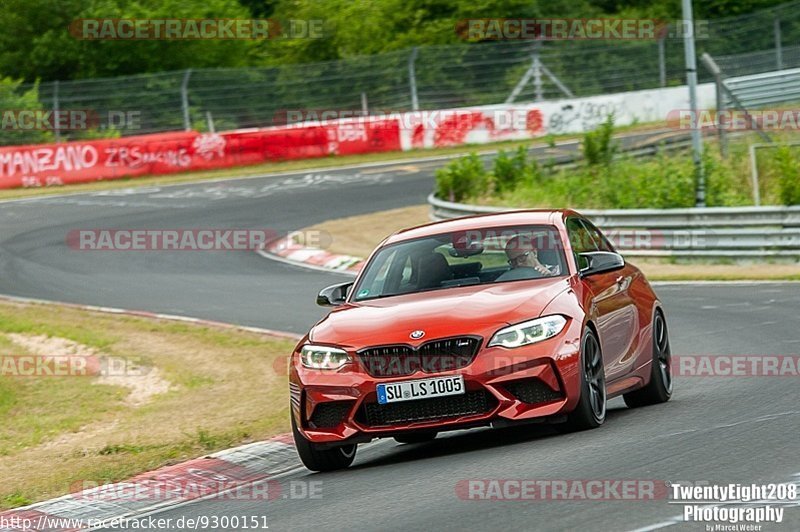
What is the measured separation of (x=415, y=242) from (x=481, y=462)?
2.26 m

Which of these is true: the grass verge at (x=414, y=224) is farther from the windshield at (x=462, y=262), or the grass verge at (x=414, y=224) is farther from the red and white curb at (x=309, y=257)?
the windshield at (x=462, y=262)

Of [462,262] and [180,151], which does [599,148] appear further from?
[462,262]

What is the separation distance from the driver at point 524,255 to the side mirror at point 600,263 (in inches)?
8.3

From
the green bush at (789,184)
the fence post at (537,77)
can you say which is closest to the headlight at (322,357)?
the green bush at (789,184)

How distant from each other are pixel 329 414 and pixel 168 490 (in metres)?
1.15

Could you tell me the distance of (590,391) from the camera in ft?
29.6

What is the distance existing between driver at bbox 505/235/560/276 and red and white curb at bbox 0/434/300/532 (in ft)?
6.65

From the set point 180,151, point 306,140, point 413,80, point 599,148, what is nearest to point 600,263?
point 599,148

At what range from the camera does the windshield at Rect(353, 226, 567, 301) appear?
9805 millimetres

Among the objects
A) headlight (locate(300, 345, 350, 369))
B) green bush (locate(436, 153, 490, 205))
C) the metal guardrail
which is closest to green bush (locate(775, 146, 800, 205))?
green bush (locate(436, 153, 490, 205))

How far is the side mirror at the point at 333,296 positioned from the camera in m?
10.0

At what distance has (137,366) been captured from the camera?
16.2 meters

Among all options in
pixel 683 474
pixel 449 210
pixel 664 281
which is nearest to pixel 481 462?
pixel 683 474

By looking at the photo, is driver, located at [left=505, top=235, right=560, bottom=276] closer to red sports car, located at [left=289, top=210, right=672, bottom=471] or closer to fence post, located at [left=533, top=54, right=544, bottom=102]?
red sports car, located at [left=289, top=210, right=672, bottom=471]
